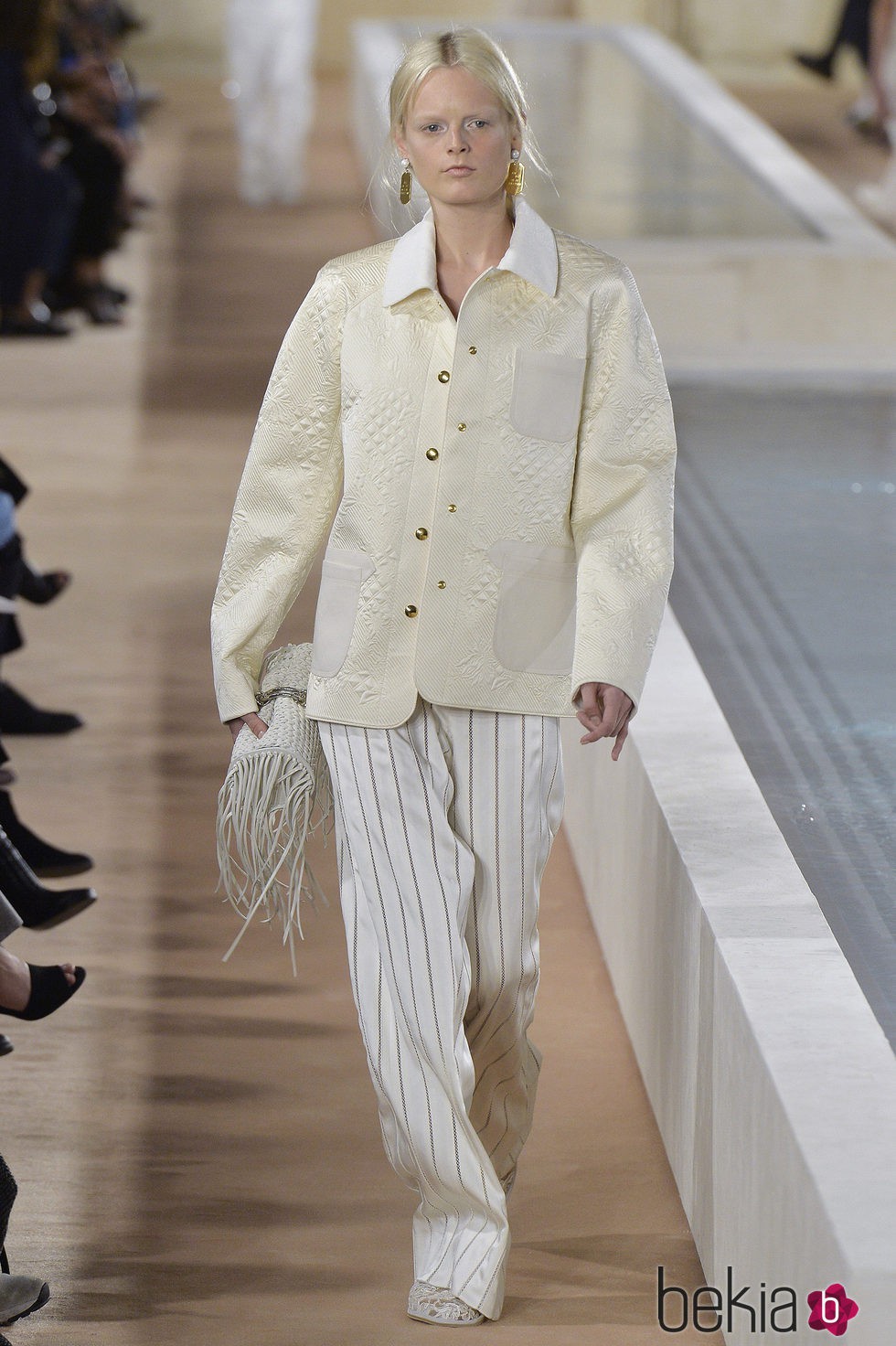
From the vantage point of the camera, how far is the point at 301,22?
13.1m

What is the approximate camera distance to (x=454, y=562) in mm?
2785

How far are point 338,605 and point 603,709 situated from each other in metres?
0.37

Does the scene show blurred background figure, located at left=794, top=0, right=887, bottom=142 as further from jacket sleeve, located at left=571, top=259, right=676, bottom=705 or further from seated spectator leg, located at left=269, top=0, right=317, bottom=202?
jacket sleeve, located at left=571, top=259, right=676, bottom=705

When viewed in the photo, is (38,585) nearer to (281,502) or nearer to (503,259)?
(281,502)

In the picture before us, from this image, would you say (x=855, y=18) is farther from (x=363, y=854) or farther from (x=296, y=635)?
(x=363, y=854)

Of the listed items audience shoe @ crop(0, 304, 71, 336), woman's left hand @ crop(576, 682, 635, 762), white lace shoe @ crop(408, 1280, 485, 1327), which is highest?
woman's left hand @ crop(576, 682, 635, 762)

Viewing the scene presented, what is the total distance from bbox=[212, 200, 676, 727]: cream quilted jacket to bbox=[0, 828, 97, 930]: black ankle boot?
1210mm

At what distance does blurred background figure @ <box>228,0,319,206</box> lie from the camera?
13.0 meters

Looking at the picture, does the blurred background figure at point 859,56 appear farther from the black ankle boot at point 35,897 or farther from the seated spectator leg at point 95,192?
the black ankle boot at point 35,897

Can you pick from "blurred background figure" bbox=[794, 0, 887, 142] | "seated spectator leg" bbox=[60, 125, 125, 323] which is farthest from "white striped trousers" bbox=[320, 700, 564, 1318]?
"blurred background figure" bbox=[794, 0, 887, 142]

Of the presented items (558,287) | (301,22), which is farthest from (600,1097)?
(301,22)

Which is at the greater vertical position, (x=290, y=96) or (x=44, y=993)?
(x=44, y=993)

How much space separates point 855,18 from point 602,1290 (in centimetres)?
1453

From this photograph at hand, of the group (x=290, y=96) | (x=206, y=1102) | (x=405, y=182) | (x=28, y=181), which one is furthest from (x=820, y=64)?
(x=405, y=182)
